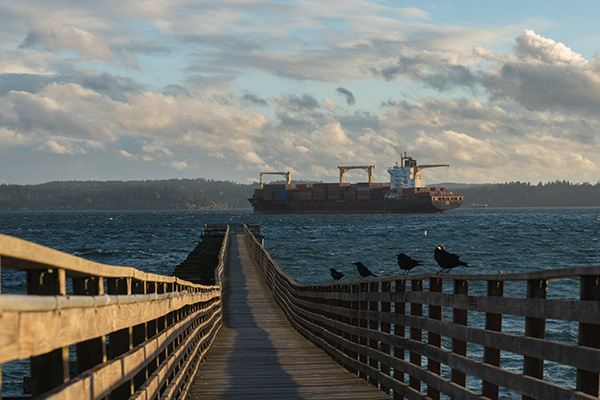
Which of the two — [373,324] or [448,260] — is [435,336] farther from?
[373,324]

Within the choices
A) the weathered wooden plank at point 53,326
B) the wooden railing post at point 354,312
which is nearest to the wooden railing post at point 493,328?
the weathered wooden plank at point 53,326

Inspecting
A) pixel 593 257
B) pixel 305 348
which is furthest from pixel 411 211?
pixel 305 348

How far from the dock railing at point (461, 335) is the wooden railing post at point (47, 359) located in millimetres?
2465

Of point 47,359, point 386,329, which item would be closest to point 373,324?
point 386,329

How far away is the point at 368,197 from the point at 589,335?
6866 inches

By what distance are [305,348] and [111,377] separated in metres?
9.85

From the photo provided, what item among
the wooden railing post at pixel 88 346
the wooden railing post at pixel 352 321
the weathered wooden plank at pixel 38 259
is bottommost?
the wooden railing post at pixel 352 321

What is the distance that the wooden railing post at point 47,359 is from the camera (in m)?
2.38

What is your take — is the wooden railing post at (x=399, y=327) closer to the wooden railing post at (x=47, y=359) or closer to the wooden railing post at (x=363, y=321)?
the wooden railing post at (x=363, y=321)

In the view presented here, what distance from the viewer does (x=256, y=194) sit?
7505 inches

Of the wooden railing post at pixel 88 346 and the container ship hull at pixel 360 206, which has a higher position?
the wooden railing post at pixel 88 346

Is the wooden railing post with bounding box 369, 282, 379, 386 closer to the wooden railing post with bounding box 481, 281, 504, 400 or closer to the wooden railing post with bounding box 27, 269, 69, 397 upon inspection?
the wooden railing post with bounding box 481, 281, 504, 400

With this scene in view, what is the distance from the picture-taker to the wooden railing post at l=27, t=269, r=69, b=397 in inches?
93.5

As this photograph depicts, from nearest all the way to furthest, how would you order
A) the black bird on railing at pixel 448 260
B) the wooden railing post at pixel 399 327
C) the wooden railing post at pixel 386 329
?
the black bird on railing at pixel 448 260, the wooden railing post at pixel 399 327, the wooden railing post at pixel 386 329
